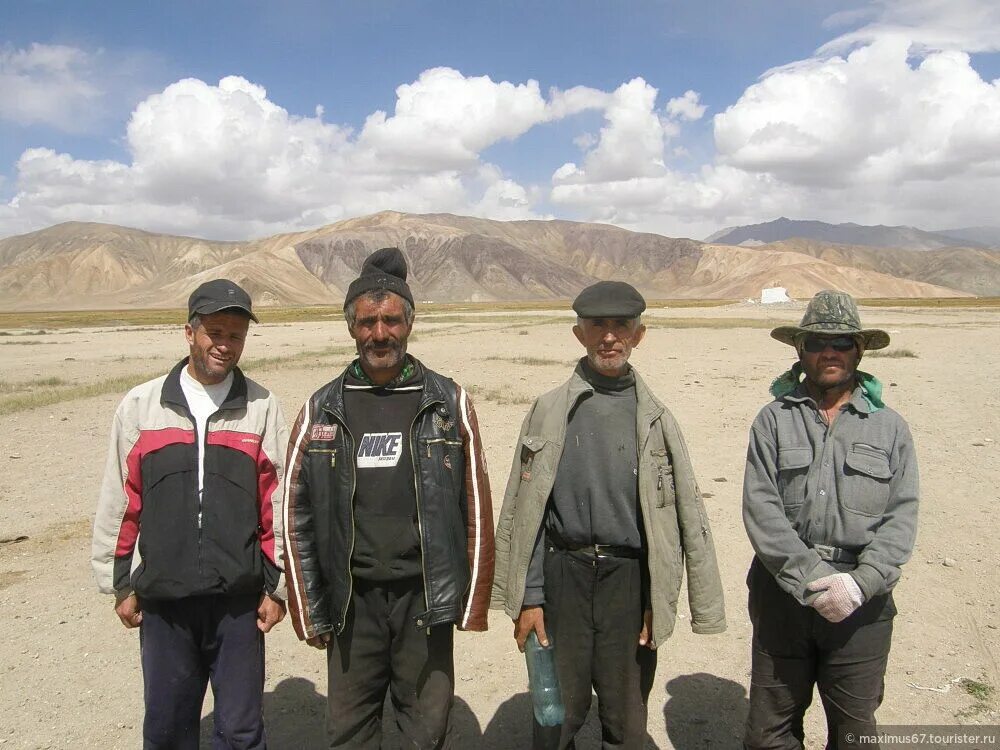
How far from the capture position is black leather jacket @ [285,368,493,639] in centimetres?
256

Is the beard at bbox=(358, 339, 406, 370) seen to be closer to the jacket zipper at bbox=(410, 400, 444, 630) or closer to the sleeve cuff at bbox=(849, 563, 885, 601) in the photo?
the jacket zipper at bbox=(410, 400, 444, 630)

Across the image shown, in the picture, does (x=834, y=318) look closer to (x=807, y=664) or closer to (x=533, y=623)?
(x=807, y=664)

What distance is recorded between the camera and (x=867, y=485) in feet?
8.20

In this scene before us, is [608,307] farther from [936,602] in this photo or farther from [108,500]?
[936,602]

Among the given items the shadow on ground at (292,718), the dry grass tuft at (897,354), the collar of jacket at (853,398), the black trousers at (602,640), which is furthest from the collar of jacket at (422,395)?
the dry grass tuft at (897,354)

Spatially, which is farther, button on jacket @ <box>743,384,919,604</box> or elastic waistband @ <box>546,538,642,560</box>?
elastic waistband @ <box>546,538,642,560</box>

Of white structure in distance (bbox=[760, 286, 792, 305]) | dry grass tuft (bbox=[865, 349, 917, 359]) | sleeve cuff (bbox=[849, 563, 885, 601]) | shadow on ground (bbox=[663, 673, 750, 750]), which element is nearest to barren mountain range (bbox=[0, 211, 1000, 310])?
white structure in distance (bbox=[760, 286, 792, 305])

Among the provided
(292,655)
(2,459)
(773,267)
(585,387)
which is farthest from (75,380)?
(773,267)

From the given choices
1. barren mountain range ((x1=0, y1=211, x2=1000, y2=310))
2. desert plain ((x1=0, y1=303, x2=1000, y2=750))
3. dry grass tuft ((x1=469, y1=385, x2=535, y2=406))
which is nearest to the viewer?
desert plain ((x1=0, y1=303, x2=1000, y2=750))

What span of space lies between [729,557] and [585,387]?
3.63 meters

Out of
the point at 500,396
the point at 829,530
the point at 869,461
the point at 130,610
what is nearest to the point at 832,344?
the point at 869,461

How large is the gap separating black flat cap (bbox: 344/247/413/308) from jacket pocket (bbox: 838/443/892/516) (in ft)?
5.76

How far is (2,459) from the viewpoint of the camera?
9.20 m

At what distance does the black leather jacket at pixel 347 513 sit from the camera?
101 inches
